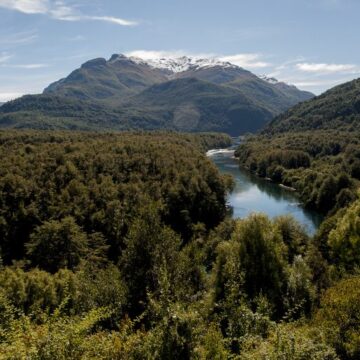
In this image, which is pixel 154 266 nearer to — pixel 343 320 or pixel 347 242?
pixel 343 320

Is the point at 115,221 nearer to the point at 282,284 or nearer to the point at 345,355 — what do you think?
the point at 282,284

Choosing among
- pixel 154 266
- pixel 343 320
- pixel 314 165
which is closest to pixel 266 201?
pixel 314 165

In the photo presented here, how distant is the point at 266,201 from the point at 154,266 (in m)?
74.2

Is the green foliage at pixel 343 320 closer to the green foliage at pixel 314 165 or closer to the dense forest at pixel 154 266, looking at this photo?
the dense forest at pixel 154 266

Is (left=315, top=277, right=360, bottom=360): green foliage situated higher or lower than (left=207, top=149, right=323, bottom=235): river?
higher

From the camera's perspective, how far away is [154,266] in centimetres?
3597

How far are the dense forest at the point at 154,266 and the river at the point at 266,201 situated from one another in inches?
267

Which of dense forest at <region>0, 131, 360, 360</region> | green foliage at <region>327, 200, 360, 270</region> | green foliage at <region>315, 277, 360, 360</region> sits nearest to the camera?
dense forest at <region>0, 131, 360, 360</region>

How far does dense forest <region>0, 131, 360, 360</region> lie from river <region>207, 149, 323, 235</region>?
6779mm

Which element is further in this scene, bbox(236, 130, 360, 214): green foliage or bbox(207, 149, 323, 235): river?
bbox(236, 130, 360, 214): green foliage

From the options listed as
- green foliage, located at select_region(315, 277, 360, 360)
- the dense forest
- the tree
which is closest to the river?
the dense forest

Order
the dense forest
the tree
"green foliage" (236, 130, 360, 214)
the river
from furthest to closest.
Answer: "green foliage" (236, 130, 360, 214) < the river < the tree < the dense forest

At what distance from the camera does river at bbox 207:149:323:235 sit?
88.2 metres

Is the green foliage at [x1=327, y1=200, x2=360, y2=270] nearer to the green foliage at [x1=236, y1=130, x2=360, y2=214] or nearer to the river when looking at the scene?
the river
